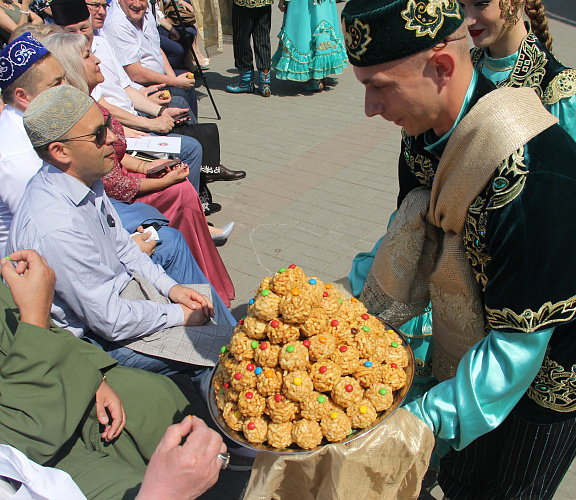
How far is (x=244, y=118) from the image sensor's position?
746 centimetres

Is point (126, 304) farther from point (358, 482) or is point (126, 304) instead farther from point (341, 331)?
point (358, 482)

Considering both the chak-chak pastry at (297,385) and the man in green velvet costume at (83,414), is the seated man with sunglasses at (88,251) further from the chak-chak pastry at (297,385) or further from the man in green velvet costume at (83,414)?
the chak-chak pastry at (297,385)

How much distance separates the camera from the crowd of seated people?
1878 mm

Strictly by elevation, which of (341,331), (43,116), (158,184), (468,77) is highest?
(468,77)

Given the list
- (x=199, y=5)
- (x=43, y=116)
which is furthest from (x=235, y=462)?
(x=199, y=5)

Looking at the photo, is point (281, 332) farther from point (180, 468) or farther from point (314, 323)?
point (180, 468)

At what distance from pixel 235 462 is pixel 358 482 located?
56.3 inches

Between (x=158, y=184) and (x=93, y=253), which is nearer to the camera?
(x=93, y=253)

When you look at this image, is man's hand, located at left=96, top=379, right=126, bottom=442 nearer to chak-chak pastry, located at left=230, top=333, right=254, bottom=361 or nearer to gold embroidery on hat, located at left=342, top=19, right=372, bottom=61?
chak-chak pastry, located at left=230, top=333, right=254, bottom=361

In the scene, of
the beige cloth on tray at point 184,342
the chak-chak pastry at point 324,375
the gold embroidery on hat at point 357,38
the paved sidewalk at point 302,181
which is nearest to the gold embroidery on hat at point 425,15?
the gold embroidery on hat at point 357,38

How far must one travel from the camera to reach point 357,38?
1.49m

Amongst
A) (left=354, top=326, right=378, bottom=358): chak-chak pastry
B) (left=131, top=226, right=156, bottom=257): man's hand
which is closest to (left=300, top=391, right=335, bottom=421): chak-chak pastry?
(left=354, top=326, right=378, bottom=358): chak-chak pastry

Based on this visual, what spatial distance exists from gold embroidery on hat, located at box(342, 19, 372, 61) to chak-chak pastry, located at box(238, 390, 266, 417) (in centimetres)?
108

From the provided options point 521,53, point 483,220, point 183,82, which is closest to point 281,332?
point 483,220
